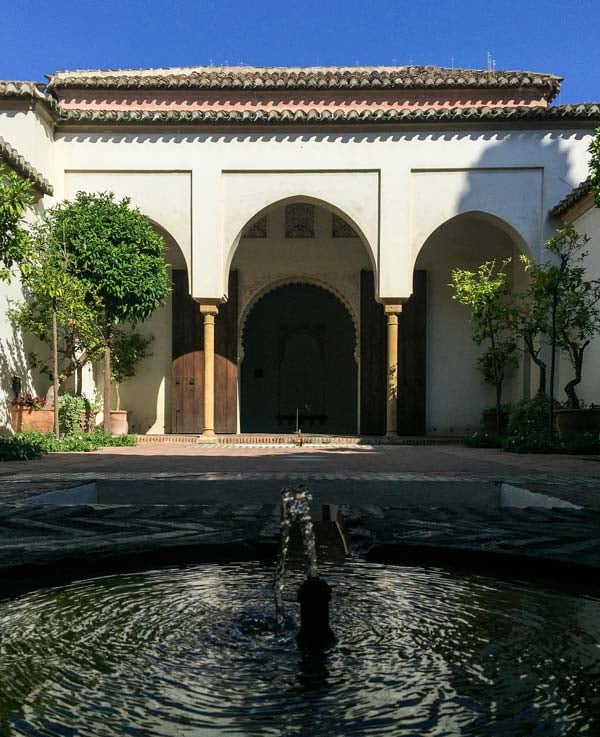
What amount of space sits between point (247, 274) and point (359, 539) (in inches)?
502

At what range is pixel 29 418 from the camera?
12.2 metres

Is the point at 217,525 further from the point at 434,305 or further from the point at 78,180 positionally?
the point at 434,305

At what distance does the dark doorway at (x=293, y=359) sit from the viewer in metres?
18.5

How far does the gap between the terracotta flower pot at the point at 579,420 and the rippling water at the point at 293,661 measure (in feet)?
27.8

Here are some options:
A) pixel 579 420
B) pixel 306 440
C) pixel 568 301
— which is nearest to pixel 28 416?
pixel 306 440

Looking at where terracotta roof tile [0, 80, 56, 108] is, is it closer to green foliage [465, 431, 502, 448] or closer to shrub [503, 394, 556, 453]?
green foliage [465, 431, 502, 448]

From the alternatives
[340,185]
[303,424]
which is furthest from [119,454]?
[303,424]

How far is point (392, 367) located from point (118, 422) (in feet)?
17.1

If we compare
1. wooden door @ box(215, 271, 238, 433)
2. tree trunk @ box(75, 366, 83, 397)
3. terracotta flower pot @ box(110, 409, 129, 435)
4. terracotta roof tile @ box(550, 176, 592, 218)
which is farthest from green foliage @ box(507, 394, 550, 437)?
tree trunk @ box(75, 366, 83, 397)

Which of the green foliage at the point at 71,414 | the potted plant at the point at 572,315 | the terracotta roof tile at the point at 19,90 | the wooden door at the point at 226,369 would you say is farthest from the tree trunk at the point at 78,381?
the potted plant at the point at 572,315

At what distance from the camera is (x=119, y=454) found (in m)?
10.2

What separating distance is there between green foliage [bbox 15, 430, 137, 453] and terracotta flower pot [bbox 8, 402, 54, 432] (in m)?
0.28

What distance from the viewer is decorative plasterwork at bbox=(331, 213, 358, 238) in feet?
51.9

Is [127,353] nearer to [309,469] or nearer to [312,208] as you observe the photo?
[312,208]
